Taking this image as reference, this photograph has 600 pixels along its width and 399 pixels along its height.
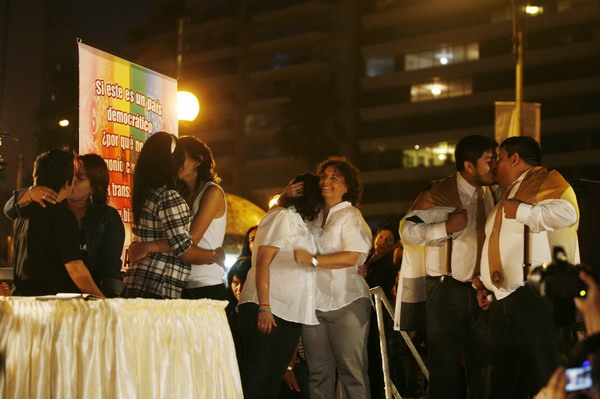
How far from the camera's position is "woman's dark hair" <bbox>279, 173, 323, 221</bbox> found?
23.6 ft

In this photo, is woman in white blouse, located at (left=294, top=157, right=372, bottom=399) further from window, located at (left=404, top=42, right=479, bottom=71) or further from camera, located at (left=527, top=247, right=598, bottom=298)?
window, located at (left=404, top=42, right=479, bottom=71)

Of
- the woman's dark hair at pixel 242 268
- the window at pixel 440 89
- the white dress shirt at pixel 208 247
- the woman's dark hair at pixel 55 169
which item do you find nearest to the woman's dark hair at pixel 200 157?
the white dress shirt at pixel 208 247

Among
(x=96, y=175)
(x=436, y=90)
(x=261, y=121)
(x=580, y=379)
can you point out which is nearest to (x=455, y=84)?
(x=436, y=90)

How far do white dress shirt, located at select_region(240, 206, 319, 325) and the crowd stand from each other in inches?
0.4

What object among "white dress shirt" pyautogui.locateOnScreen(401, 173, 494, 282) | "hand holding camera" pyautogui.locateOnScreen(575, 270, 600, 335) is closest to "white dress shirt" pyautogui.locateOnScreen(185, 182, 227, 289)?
"white dress shirt" pyautogui.locateOnScreen(401, 173, 494, 282)

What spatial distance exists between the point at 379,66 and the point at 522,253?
216 feet

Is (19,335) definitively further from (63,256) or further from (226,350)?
(226,350)

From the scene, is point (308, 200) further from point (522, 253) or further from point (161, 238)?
point (522, 253)

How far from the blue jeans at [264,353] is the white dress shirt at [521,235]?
1553mm

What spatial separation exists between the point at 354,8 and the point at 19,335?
7054 cm

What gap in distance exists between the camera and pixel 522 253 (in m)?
6.18

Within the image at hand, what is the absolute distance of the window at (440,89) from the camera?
6397 cm

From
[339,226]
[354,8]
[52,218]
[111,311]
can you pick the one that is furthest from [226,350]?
[354,8]

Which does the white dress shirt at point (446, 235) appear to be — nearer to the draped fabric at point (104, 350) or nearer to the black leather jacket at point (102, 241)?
the black leather jacket at point (102, 241)
